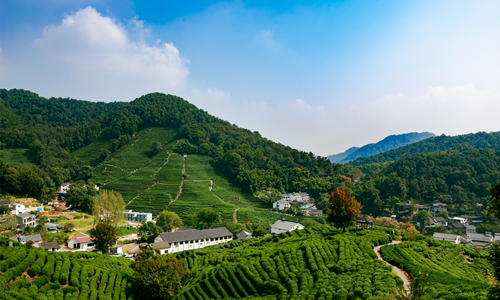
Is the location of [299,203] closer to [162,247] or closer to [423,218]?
[423,218]

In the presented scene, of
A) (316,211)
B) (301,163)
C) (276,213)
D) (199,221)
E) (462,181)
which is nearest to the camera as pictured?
(199,221)

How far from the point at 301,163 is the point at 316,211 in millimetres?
43252

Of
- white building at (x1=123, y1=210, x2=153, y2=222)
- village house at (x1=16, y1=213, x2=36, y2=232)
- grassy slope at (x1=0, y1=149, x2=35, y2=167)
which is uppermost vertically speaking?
grassy slope at (x1=0, y1=149, x2=35, y2=167)

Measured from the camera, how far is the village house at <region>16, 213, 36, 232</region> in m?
49.9

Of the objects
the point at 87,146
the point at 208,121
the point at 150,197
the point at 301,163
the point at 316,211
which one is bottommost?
the point at 316,211

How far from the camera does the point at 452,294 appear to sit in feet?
47.6

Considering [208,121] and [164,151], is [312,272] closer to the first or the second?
[164,151]

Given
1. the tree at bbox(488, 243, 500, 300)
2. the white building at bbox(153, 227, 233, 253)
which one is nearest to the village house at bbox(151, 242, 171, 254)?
the white building at bbox(153, 227, 233, 253)

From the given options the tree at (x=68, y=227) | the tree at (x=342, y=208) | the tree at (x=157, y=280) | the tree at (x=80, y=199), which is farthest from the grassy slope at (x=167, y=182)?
the tree at (x=157, y=280)

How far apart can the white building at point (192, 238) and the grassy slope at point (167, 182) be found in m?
14.3

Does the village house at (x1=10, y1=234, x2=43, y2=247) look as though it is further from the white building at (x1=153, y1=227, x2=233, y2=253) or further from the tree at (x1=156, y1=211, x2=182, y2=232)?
the tree at (x1=156, y1=211, x2=182, y2=232)

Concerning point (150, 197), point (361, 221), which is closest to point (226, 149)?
point (150, 197)

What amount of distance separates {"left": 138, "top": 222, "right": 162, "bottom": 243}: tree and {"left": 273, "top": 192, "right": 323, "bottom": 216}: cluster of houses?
36.6 meters

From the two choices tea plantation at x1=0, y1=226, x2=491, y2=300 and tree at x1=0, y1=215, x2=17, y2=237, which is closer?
tea plantation at x1=0, y1=226, x2=491, y2=300
